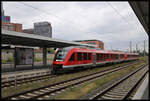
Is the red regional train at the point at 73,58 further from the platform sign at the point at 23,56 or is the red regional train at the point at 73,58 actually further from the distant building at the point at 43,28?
the distant building at the point at 43,28

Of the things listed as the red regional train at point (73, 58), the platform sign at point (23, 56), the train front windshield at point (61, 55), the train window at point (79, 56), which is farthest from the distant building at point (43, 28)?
the platform sign at point (23, 56)

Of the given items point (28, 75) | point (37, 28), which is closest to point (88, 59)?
point (28, 75)

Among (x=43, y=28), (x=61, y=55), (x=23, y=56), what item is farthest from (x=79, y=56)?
(x=43, y=28)

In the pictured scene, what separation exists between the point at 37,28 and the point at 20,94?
13151cm

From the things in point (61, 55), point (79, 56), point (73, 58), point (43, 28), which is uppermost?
point (43, 28)

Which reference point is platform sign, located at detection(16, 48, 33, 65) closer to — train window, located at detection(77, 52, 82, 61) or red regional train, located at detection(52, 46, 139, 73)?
red regional train, located at detection(52, 46, 139, 73)

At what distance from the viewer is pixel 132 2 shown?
7.14m

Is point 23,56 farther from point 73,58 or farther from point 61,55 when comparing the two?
point 73,58

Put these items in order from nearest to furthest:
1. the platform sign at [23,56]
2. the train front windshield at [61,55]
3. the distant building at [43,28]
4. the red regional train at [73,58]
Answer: the platform sign at [23,56] → the red regional train at [73,58] → the train front windshield at [61,55] → the distant building at [43,28]

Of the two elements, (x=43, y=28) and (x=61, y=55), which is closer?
(x=61, y=55)

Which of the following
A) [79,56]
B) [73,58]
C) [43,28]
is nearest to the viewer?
[73,58]

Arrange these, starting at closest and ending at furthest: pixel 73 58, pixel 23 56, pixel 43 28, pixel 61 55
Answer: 1. pixel 23 56
2. pixel 61 55
3. pixel 73 58
4. pixel 43 28

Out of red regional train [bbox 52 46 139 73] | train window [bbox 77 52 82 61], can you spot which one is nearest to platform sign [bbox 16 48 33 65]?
red regional train [bbox 52 46 139 73]

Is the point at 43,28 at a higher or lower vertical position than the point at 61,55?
higher
